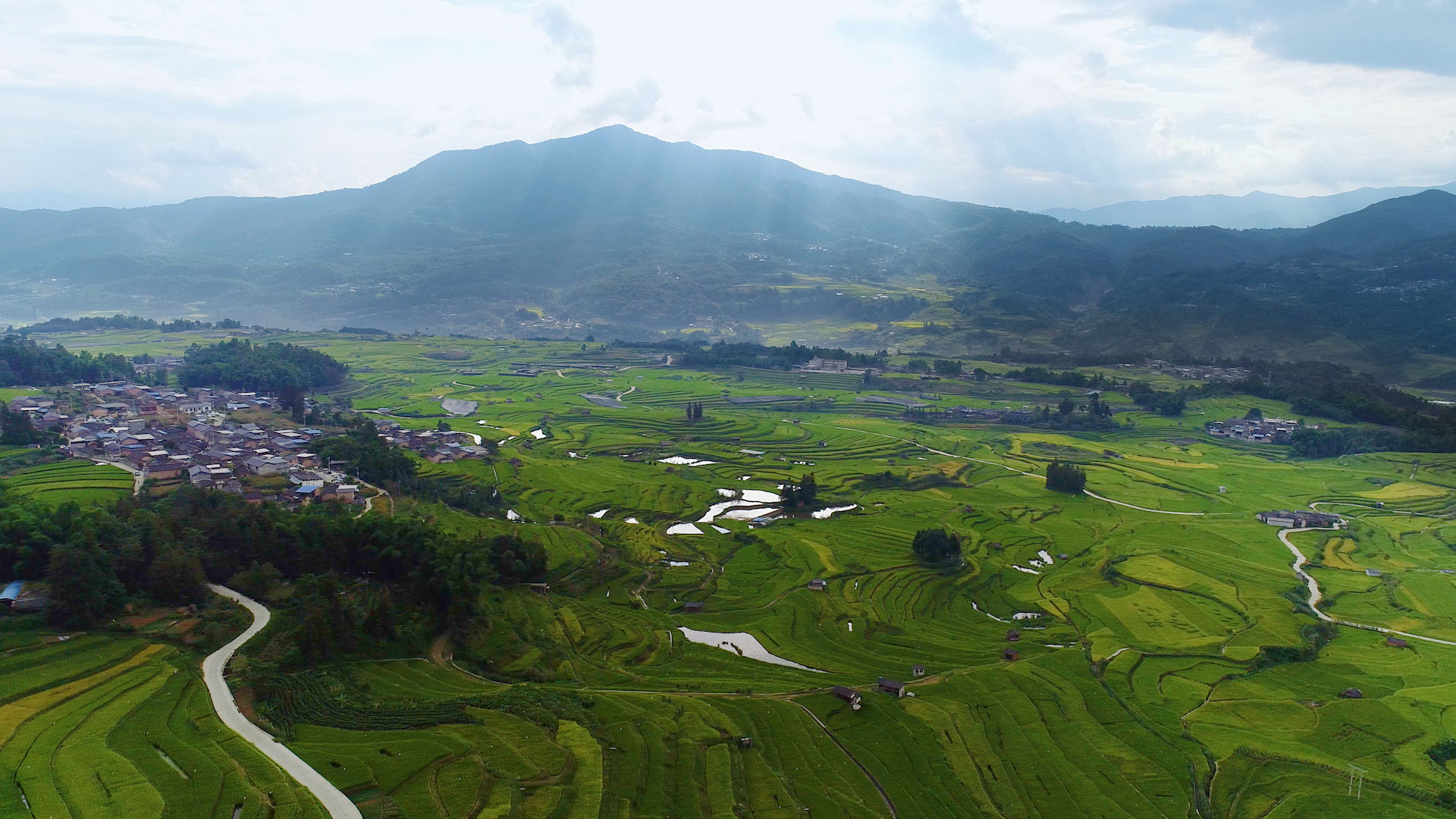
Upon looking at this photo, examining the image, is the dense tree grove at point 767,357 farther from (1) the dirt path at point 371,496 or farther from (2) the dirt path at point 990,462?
(1) the dirt path at point 371,496

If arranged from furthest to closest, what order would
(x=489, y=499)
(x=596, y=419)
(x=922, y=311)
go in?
(x=922, y=311)
(x=596, y=419)
(x=489, y=499)

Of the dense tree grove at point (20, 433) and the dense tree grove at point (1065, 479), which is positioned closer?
the dense tree grove at point (20, 433)

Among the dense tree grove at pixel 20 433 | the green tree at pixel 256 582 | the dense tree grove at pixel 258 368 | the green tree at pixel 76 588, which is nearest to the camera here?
the green tree at pixel 76 588

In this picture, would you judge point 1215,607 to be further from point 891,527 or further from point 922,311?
point 922,311

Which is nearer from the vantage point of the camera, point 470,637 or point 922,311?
point 470,637

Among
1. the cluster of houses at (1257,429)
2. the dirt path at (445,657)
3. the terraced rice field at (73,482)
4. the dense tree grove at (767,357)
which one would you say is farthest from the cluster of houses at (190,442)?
the cluster of houses at (1257,429)

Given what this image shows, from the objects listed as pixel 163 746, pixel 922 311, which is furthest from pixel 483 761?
pixel 922 311

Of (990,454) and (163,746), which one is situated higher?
(163,746)
